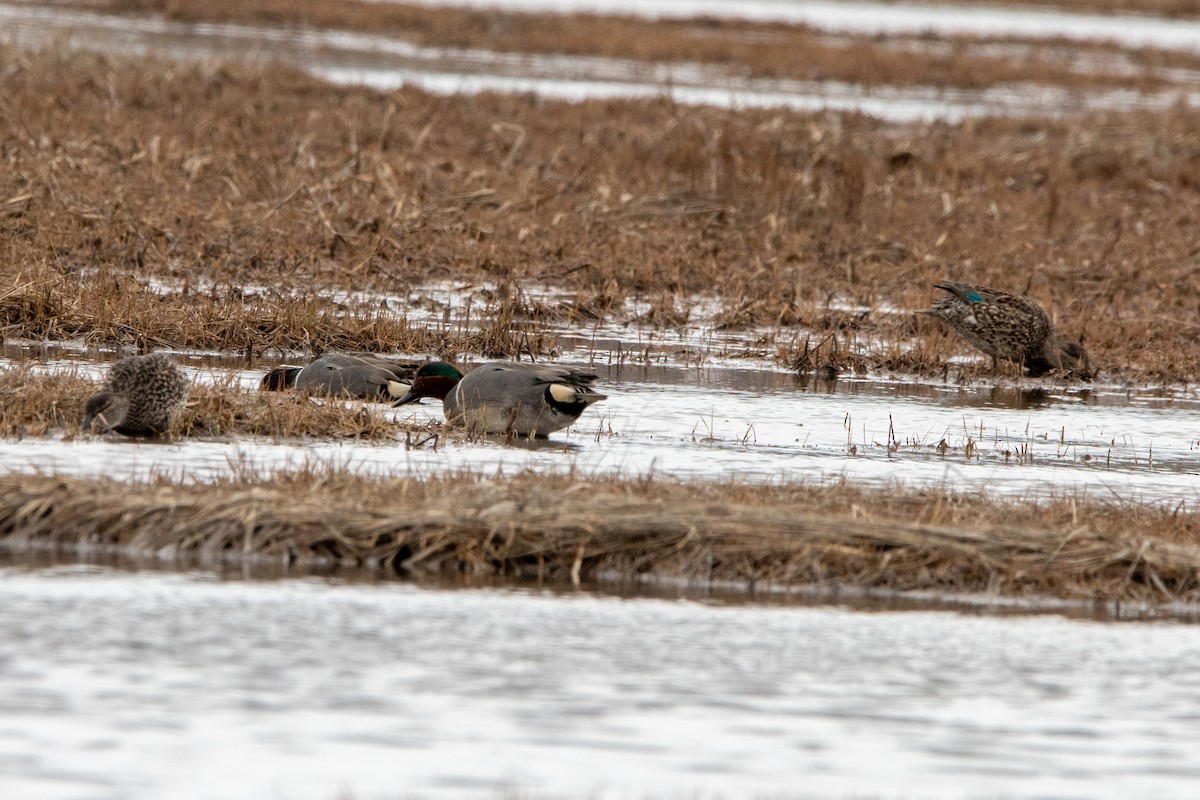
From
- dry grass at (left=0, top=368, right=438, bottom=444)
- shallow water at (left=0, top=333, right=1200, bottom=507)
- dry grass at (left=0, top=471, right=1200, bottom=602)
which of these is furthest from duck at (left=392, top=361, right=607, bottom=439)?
dry grass at (left=0, top=471, right=1200, bottom=602)

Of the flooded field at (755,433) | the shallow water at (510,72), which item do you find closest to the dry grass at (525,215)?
the flooded field at (755,433)

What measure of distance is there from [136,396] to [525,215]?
8254 mm

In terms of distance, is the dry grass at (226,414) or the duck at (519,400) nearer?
the dry grass at (226,414)

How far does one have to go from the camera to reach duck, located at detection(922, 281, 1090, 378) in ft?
41.3

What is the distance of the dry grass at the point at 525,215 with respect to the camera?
1284 cm

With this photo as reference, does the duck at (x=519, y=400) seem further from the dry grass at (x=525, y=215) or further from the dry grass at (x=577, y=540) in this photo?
the dry grass at (x=525, y=215)

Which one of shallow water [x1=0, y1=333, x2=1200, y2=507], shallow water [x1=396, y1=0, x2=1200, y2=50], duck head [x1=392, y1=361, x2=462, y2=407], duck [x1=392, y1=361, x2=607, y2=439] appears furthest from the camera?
shallow water [x1=396, y1=0, x2=1200, y2=50]

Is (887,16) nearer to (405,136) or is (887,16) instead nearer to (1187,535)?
(405,136)

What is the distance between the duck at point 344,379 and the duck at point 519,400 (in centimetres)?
88

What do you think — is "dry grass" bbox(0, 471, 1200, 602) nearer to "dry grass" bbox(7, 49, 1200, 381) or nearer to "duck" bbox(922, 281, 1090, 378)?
"dry grass" bbox(7, 49, 1200, 381)

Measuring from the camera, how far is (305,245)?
1446 cm

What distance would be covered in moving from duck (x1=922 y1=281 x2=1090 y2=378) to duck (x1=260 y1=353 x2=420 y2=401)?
4086mm

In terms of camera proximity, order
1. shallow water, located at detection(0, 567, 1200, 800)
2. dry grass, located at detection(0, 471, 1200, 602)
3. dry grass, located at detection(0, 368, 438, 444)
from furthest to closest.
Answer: dry grass, located at detection(0, 368, 438, 444) → dry grass, located at detection(0, 471, 1200, 602) → shallow water, located at detection(0, 567, 1200, 800)

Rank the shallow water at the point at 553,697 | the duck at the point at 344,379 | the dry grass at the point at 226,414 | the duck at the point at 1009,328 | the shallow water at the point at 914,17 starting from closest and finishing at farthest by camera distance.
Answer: the shallow water at the point at 553,697, the dry grass at the point at 226,414, the duck at the point at 344,379, the duck at the point at 1009,328, the shallow water at the point at 914,17
